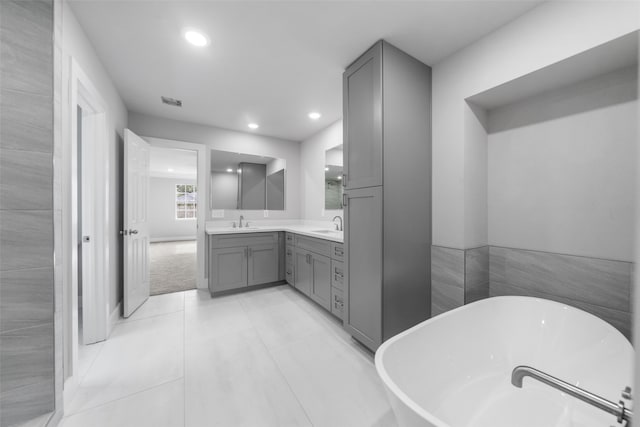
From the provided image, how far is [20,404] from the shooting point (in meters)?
1.15

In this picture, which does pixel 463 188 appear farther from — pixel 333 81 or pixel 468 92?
pixel 333 81

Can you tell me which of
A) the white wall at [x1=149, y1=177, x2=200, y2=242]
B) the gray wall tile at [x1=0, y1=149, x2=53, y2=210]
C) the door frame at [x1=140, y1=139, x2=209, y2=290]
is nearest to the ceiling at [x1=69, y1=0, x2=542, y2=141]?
the door frame at [x1=140, y1=139, x2=209, y2=290]

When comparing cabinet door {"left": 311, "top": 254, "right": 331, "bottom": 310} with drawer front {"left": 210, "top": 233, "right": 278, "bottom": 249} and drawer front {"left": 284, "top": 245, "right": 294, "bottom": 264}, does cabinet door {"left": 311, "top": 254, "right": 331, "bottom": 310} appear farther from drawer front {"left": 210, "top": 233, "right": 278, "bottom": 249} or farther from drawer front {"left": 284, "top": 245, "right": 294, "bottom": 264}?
drawer front {"left": 210, "top": 233, "right": 278, "bottom": 249}

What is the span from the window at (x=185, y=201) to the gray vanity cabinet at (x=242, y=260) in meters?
6.60

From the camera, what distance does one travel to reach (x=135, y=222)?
8.50 feet

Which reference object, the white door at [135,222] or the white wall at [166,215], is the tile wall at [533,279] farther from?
the white wall at [166,215]

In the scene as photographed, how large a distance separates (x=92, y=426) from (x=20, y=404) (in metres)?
0.35

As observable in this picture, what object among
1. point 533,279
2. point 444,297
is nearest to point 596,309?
point 533,279

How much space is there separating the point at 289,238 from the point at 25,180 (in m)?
2.45

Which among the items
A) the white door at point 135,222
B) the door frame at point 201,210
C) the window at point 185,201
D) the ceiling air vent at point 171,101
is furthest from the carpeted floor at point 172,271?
the window at point 185,201

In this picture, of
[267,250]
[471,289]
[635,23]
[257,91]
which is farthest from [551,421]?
[257,91]

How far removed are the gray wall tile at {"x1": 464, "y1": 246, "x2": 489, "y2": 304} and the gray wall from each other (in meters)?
2.62

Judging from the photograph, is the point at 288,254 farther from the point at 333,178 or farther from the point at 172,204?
the point at 172,204

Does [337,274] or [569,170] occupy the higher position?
[569,170]
